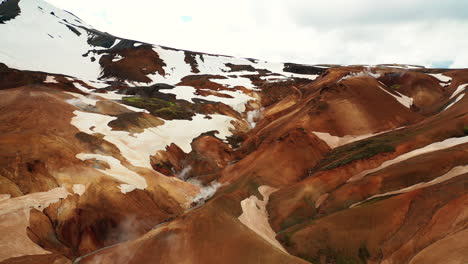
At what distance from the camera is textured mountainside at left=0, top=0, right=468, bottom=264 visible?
15844 millimetres

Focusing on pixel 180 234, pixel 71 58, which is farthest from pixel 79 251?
pixel 71 58

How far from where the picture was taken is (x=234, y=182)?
26.7m

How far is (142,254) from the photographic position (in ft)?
53.0

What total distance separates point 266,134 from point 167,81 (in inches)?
2224

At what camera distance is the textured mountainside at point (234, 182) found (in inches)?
624

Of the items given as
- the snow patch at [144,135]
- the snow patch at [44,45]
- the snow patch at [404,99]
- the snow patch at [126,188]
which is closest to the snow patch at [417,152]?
the snow patch at [126,188]

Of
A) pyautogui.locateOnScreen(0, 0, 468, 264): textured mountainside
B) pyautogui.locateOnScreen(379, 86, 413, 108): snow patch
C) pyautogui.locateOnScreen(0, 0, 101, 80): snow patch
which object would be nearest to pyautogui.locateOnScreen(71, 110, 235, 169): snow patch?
pyautogui.locateOnScreen(0, 0, 468, 264): textured mountainside

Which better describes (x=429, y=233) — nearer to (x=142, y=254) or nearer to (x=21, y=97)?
(x=142, y=254)

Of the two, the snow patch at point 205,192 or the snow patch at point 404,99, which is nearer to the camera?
the snow patch at point 205,192

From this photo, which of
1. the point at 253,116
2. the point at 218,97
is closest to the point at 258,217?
the point at 253,116

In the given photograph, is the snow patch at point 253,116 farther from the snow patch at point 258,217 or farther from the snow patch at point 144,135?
the snow patch at point 258,217

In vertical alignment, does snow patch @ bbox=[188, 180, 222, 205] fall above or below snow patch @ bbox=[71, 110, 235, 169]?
below

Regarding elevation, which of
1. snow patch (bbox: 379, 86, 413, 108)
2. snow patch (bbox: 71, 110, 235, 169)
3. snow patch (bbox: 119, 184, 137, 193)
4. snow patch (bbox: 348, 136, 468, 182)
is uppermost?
snow patch (bbox: 379, 86, 413, 108)

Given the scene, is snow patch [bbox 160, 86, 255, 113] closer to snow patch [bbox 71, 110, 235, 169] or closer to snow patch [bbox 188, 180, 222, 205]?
snow patch [bbox 71, 110, 235, 169]
